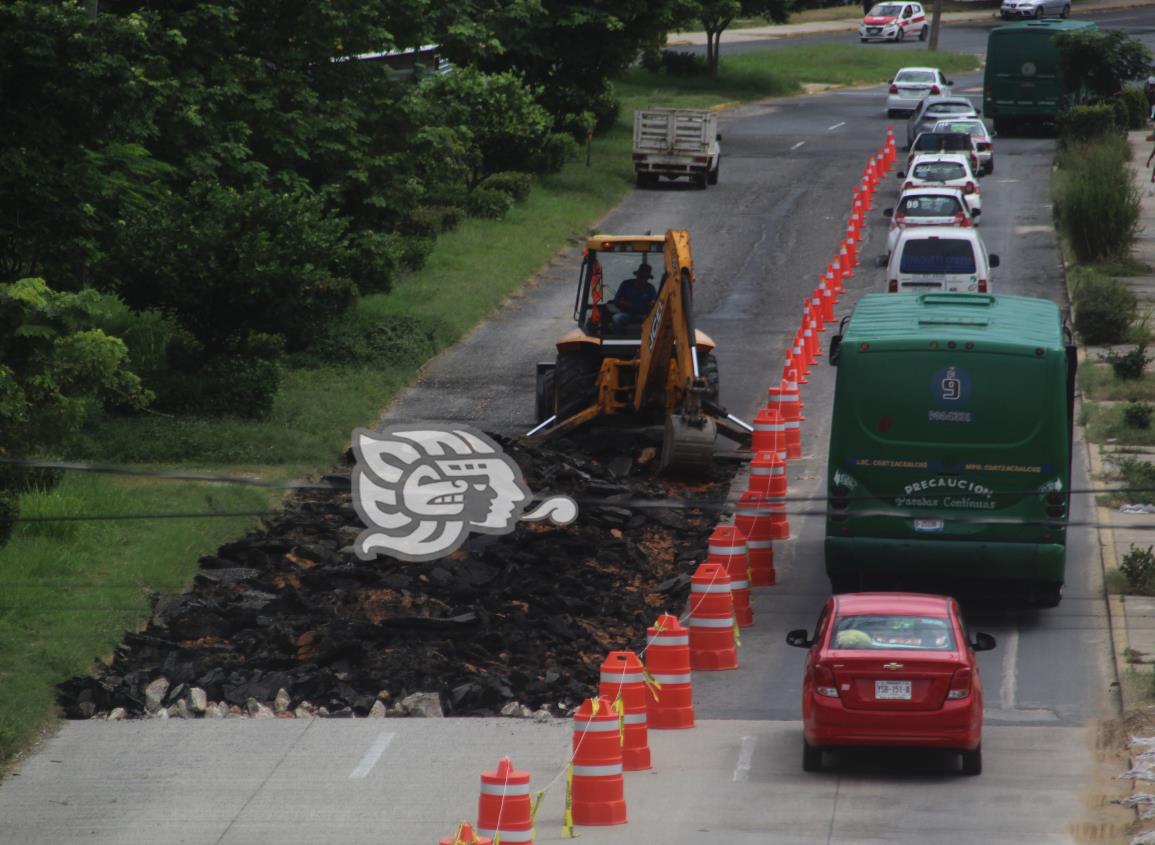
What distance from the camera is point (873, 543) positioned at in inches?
775

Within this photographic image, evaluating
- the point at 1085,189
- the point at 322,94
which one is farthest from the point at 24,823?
the point at 1085,189

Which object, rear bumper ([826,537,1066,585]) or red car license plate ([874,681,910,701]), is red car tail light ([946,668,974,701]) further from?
rear bumper ([826,537,1066,585])

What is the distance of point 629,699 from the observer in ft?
50.0

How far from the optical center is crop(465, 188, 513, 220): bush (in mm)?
45000

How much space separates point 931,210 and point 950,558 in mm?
21280

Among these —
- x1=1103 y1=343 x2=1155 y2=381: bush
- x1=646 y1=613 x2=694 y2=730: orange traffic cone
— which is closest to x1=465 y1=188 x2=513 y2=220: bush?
x1=1103 y1=343 x2=1155 y2=381: bush

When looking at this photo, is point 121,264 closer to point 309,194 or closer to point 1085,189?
point 309,194

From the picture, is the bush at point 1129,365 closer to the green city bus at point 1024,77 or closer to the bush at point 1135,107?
the green city bus at point 1024,77

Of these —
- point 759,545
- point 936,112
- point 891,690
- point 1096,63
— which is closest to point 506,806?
point 891,690

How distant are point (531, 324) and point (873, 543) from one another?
17.7m

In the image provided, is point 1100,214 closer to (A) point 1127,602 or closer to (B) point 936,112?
(B) point 936,112

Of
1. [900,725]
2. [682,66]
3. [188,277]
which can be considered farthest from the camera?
[682,66]

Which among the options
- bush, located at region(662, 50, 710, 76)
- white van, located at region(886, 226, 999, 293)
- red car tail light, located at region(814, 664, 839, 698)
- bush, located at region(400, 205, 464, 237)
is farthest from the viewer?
bush, located at region(662, 50, 710, 76)

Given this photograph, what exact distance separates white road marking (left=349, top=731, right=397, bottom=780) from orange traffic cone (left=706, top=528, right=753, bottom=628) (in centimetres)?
432
